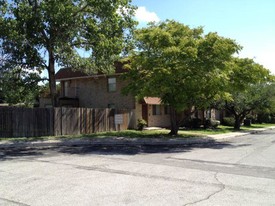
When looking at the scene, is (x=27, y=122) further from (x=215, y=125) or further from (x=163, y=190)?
(x=215, y=125)

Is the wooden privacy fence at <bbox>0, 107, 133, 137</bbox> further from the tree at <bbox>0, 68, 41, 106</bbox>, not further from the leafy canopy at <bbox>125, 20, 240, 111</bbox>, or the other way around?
the leafy canopy at <bbox>125, 20, 240, 111</bbox>

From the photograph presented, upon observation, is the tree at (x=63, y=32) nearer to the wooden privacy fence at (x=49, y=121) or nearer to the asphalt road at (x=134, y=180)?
the wooden privacy fence at (x=49, y=121)

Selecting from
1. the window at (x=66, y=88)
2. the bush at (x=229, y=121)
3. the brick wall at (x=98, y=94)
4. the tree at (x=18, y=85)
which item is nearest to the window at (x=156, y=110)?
the brick wall at (x=98, y=94)

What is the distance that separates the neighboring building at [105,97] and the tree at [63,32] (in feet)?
23.9

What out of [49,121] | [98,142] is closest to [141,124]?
[49,121]

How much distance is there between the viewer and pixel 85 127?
24.7 meters

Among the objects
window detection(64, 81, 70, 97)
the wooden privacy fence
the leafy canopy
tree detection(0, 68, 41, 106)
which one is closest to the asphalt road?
the leafy canopy

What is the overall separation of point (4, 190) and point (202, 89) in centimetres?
1605

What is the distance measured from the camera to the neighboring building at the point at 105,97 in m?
30.2

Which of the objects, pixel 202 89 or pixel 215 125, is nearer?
pixel 202 89

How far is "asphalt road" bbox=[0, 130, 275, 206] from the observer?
273 inches

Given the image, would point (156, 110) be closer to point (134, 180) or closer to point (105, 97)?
point (105, 97)

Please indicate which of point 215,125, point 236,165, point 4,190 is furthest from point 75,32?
point 215,125

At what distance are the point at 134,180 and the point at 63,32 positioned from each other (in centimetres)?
1408
